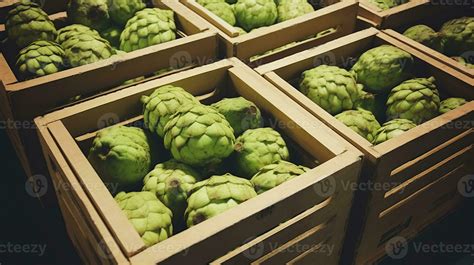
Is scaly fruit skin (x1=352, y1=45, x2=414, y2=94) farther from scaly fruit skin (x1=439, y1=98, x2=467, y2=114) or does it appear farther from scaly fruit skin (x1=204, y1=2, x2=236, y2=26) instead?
scaly fruit skin (x1=204, y1=2, x2=236, y2=26)

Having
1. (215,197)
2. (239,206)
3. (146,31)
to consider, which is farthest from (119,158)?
(146,31)

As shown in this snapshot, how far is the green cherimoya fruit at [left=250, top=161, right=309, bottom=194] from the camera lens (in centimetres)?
136

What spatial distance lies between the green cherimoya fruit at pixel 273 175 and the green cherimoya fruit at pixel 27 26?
1094mm

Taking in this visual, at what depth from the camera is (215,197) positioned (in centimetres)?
131

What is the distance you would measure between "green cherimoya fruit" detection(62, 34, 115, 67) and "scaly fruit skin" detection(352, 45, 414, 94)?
107cm

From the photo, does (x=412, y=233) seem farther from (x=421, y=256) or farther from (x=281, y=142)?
(x=281, y=142)

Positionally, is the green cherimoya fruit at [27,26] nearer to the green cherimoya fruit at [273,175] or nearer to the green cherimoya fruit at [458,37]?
the green cherimoya fruit at [273,175]

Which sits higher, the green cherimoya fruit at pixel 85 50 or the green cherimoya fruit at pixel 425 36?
the green cherimoya fruit at pixel 85 50

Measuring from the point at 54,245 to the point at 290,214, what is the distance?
1.19 metres

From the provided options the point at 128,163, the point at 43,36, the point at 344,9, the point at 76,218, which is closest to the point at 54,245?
the point at 76,218

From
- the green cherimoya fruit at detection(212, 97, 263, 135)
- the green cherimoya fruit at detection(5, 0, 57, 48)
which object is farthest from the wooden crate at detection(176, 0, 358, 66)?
the green cherimoya fruit at detection(5, 0, 57, 48)

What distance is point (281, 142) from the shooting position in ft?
5.06

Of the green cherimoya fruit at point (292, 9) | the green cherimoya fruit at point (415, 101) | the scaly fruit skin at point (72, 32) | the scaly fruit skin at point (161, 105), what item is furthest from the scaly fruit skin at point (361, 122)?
the scaly fruit skin at point (72, 32)

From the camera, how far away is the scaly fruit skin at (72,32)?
1.87m
